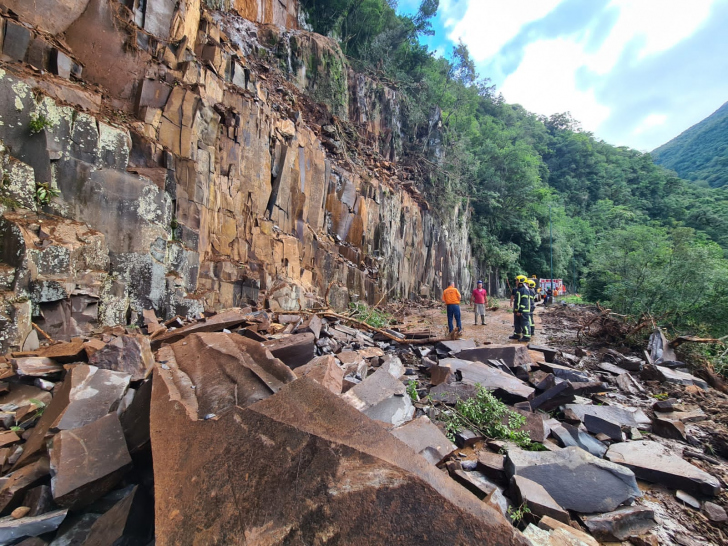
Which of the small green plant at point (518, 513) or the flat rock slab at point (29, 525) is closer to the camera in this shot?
the flat rock slab at point (29, 525)

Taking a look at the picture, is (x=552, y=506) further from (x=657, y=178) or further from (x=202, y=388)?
(x=657, y=178)

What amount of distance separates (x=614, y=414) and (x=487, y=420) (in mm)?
1726

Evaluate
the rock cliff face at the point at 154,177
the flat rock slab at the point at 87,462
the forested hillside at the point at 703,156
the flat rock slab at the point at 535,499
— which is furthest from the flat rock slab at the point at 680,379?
the forested hillside at the point at 703,156

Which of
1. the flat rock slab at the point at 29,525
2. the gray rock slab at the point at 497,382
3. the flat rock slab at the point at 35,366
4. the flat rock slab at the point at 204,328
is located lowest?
the gray rock slab at the point at 497,382

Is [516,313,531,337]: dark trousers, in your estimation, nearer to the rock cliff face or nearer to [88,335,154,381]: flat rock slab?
the rock cliff face

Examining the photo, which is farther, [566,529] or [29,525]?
[566,529]

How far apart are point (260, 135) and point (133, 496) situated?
31.7 feet

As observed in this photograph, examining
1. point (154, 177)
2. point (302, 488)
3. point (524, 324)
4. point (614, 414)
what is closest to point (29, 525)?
point (302, 488)

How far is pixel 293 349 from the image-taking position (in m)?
4.39

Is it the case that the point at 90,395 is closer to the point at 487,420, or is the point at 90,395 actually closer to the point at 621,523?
the point at 487,420

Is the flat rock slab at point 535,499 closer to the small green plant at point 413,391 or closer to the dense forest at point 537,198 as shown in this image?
the small green plant at point 413,391

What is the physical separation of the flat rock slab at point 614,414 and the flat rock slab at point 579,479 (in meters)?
1.33

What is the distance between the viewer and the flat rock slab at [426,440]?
2.72m

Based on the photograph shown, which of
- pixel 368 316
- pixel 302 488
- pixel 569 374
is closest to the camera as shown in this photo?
pixel 302 488
